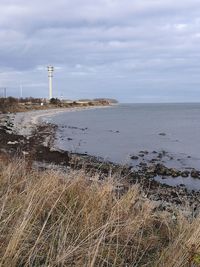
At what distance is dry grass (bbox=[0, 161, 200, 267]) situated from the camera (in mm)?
4301

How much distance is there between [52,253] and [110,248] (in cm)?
74

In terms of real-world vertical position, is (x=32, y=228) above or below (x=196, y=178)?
above

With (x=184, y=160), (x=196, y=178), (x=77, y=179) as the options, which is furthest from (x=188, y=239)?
(x=184, y=160)

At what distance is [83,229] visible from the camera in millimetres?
5180

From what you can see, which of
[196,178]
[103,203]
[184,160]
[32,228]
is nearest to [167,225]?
[103,203]

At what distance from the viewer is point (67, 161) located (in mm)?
20016

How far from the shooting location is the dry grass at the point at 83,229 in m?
4.30

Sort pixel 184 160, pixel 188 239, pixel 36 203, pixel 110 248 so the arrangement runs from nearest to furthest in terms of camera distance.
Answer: pixel 110 248
pixel 188 239
pixel 36 203
pixel 184 160

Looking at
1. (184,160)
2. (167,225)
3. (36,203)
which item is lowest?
(184,160)

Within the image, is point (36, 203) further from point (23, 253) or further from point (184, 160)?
point (184, 160)

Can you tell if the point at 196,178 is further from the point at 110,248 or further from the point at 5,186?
the point at 110,248

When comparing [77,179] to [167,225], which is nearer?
[167,225]

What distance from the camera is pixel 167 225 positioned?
20.5 feet

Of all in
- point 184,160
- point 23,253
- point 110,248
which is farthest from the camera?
point 184,160
